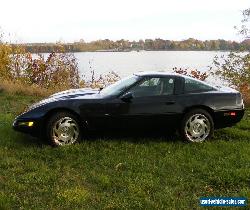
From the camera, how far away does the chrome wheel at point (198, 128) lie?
7613mm

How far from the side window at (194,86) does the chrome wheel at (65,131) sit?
7.18 feet

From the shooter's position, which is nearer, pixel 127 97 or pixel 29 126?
pixel 29 126

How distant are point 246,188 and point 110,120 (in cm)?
279

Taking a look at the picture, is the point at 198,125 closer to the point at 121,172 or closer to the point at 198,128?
the point at 198,128

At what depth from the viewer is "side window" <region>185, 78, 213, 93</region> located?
7.76 m

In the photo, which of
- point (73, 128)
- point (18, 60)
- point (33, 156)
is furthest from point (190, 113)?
point (18, 60)

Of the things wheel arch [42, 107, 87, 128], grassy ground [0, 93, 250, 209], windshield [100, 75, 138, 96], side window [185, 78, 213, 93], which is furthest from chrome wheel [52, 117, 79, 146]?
side window [185, 78, 213, 93]

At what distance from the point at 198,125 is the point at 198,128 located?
0.06 meters

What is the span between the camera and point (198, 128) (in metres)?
7.66

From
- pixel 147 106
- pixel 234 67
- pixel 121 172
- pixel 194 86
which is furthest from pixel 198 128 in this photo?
pixel 234 67

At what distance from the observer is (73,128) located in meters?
7.29

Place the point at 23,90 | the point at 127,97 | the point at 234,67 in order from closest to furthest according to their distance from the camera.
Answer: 1. the point at 127,97
2. the point at 23,90
3. the point at 234,67

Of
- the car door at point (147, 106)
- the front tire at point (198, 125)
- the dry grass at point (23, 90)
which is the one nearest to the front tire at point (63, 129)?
the car door at point (147, 106)

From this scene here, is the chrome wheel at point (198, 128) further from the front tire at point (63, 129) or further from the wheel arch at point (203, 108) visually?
the front tire at point (63, 129)
